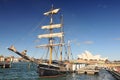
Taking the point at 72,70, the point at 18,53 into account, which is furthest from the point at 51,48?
the point at 18,53

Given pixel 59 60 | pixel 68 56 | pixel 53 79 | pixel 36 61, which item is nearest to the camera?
pixel 53 79

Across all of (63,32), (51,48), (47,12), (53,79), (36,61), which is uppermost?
→ (47,12)

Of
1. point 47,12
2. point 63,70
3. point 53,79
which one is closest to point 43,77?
point 53,79

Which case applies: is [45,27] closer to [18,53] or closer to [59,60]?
[59,60]

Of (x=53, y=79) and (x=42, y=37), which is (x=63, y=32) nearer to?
(x=42, y=37)

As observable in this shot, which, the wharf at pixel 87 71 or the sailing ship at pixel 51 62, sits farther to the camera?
the wharf at pixel 87 71

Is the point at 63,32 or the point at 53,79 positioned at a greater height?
the point at 63,32

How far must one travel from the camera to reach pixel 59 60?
229 feet

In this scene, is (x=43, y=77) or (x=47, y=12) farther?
(x=47, y=12)

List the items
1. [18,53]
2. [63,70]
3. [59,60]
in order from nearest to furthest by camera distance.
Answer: [18,53] → [63,70] → [59,60]

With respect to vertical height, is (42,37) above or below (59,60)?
above

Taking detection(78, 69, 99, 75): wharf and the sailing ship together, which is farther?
detection(78, 69, 99, 75): wharf

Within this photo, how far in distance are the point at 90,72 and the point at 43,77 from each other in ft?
68.6

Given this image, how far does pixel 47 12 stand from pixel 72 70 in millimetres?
21572
